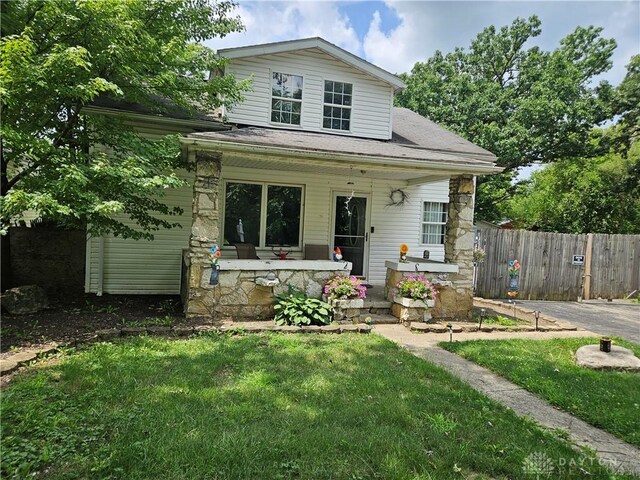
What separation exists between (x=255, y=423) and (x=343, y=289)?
3540 millimetres

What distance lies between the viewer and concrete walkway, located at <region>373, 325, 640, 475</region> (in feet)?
9.25

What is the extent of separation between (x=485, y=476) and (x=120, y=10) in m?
6.41

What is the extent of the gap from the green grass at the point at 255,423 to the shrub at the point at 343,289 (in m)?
2.01

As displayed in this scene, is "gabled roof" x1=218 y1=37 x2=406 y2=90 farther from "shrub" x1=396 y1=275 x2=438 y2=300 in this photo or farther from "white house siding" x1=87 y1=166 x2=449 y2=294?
"shrub" x1=396 y1=275 x2=438 y2=300

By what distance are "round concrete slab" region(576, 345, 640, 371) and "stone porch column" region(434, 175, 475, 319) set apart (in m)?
2.30

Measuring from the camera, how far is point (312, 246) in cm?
915

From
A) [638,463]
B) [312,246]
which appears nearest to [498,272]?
[312,246]

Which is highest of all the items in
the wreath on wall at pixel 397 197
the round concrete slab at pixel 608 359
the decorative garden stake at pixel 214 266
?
the wreath on wall at pixel 397 197

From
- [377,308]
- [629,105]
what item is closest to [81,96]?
[377,308]

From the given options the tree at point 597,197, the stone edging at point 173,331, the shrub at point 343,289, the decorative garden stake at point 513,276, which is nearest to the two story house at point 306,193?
the shrub at point 343,289

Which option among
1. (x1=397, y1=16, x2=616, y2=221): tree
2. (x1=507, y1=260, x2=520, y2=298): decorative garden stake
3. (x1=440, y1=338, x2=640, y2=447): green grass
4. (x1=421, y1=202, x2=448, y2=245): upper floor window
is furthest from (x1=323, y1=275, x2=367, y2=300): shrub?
(x1=397, y1=16, x2=616, y2=221): tree

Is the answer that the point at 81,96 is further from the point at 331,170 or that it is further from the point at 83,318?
the point at 331,170

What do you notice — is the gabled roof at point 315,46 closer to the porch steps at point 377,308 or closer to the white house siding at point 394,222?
the white house siding at point 394,222

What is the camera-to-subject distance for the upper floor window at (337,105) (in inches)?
358
